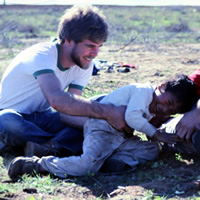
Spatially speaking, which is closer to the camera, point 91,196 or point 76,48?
point 91,196

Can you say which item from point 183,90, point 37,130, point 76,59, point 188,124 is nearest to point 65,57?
point 76,59

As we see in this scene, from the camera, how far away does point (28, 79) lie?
13.4 feet

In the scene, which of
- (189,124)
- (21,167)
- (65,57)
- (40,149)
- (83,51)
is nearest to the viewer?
(21,167)

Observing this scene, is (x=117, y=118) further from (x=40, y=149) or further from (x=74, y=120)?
(x=40, y=149)

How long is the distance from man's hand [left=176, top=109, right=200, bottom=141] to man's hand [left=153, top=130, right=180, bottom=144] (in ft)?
0.24

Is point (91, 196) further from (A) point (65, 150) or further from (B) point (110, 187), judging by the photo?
(A) point (65, 150)

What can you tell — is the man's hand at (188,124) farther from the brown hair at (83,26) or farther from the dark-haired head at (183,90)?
the brown hair at (83,26)

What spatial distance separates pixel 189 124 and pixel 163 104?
0.29 meters

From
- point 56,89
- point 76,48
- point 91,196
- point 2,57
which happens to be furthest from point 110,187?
point 2,57

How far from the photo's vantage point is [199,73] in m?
4.02

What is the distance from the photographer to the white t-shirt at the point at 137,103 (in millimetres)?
3643

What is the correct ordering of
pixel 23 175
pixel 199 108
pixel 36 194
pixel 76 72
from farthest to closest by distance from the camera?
1. pixel 76 72
2. pixel 199 108
3. pixel 23 175
4. pixel 36 194

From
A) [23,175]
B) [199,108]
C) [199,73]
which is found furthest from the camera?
[199,73]

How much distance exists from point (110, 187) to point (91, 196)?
21cm
